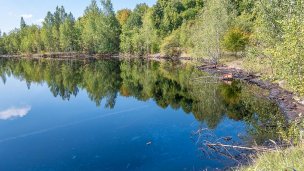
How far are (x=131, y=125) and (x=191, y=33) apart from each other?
→ 65646 mm

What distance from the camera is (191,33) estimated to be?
91.9 metres

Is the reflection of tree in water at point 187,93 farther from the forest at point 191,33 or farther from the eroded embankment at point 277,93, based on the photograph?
the forest at point 191,33

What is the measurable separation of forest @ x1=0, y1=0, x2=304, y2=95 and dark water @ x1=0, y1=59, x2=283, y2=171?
5328 mm

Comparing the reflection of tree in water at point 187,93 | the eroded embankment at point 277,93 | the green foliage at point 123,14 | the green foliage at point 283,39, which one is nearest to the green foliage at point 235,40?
the eroded embankment at point 277,93

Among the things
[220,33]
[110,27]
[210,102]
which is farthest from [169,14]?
[210,102]

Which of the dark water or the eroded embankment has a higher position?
the eroded embankment

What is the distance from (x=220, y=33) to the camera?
67.5 m

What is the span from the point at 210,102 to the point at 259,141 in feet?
48.6

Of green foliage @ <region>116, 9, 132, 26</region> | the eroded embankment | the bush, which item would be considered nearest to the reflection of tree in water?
the eroded embankment

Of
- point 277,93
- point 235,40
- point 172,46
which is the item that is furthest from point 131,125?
point 172,46

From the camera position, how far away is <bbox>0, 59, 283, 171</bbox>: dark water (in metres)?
21.9

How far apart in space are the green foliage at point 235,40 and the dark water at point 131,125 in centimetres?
1560

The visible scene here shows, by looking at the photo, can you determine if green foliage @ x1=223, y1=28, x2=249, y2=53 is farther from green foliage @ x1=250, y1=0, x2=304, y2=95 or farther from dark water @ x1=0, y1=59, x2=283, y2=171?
green foliage @ x1=250, y1=0, x2=304, y2=95

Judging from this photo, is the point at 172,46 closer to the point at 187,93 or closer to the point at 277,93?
the point at 187,93
